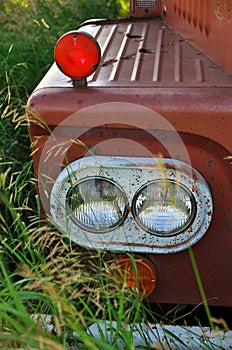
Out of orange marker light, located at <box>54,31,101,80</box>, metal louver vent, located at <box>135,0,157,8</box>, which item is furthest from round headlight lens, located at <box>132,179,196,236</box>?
metal louver vent, located at <box>135,0,157,8</box>

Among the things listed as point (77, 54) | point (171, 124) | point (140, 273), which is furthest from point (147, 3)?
point (140, 273)

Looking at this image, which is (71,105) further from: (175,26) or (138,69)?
(175,26)

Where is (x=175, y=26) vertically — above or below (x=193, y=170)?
above

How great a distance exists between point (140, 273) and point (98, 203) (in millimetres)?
211

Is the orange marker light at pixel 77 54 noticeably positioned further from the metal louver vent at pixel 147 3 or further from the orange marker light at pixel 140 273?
the metal louver vent at pixel 147 3

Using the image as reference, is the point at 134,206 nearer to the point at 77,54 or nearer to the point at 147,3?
the point at 77,54

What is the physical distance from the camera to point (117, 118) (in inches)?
51.3

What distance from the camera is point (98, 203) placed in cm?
138

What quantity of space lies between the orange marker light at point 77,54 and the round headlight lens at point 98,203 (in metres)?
0.26

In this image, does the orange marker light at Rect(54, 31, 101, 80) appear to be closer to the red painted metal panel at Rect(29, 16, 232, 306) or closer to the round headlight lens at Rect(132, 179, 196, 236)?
the red painted metal panel at Rect(29, 16, 232, 306)

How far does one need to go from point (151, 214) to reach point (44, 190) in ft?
0.88

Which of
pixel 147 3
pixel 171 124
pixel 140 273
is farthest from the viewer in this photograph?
pixel 147 3

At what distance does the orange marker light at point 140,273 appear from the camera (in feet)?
4.64

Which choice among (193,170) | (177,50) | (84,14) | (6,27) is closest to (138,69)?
(177,50)
